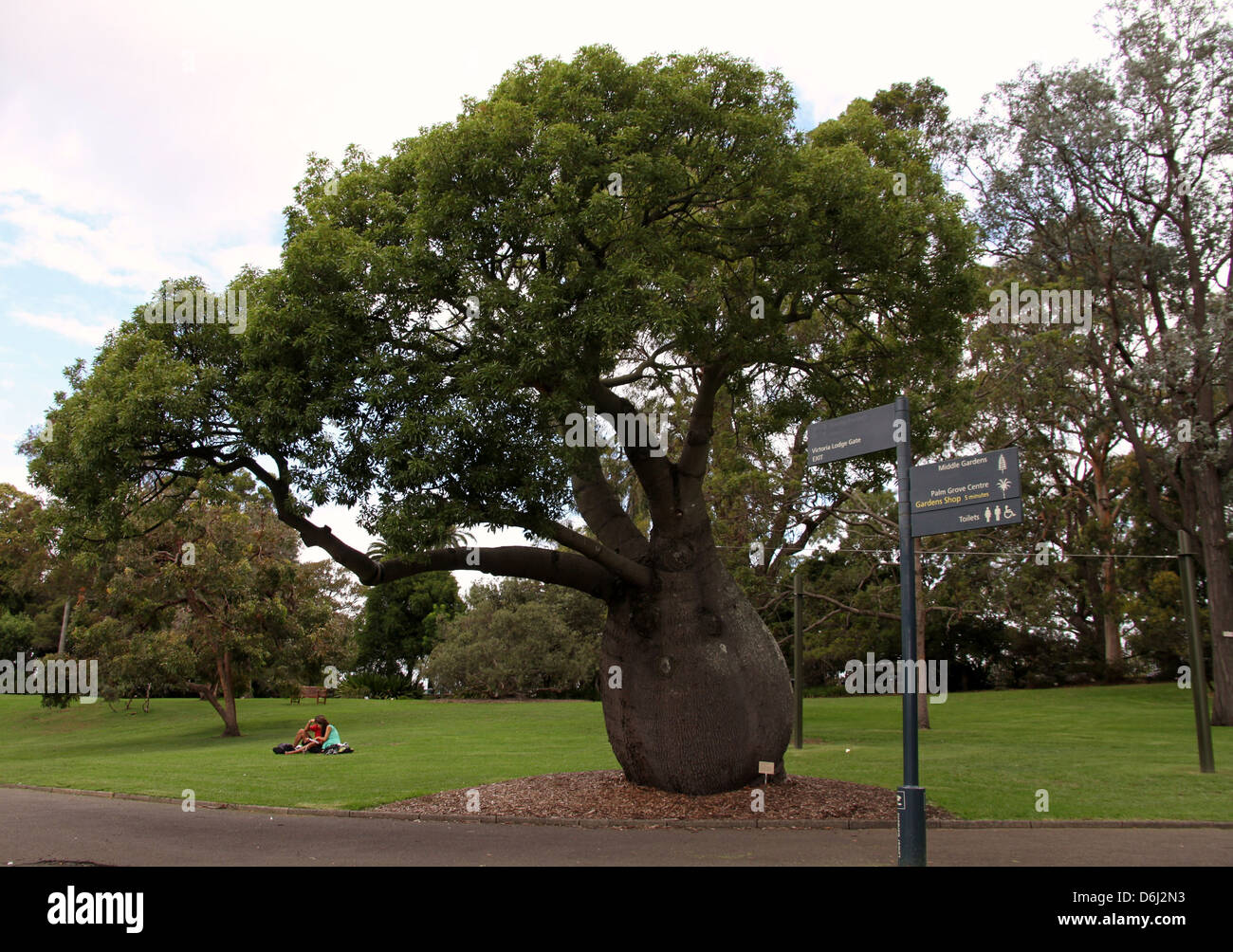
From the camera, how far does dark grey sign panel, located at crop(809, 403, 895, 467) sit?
779 centimetres

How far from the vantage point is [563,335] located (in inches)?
404

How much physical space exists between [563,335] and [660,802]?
605 centimetres

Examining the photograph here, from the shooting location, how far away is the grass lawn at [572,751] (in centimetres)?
1343

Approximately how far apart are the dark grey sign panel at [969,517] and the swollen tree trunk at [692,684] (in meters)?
5.08

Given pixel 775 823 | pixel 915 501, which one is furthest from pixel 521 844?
pixel 915 501

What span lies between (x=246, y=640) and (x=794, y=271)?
68.3 ft

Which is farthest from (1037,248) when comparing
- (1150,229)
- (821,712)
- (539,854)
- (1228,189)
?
(539,854)

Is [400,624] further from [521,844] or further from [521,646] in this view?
[521,844]

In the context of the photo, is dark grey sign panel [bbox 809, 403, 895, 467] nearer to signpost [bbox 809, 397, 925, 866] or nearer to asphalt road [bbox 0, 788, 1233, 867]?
signpost [bbox 809, 397, 925, 866]

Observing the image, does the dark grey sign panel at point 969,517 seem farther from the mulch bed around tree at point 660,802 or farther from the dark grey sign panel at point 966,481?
the mulch bed around tree at point 660,802

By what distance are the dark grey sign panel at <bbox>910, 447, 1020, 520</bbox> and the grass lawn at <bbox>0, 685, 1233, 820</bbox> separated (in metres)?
5.55

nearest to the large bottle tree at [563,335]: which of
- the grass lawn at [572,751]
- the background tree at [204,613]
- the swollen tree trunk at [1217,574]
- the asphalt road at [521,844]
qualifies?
the asphalt road at [521,844]

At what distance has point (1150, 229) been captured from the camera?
90.9 feet
